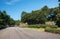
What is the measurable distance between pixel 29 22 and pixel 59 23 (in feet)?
204

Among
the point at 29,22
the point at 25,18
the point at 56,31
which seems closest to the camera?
the point at 56,31

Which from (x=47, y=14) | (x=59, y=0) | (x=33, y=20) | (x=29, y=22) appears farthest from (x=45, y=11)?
(x=59, y=0)

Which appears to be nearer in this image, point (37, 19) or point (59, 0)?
point (59, 0)

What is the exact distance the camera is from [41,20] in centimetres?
9631

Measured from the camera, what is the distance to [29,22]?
115m

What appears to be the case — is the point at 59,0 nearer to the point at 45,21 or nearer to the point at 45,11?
the point at 45,21

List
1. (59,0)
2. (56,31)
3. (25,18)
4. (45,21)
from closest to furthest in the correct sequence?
1. (56,31)
2. (59,0)
3. (45,21)
4. (25,18)

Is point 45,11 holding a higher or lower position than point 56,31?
higher

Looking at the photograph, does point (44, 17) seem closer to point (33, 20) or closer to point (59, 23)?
point (33, 20)

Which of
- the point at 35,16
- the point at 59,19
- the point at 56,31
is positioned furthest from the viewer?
the point at 35,16

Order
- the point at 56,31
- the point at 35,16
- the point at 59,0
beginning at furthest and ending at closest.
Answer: the point at 35,16 < the point at 59,0 < the point at 56,31

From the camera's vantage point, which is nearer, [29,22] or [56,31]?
[56,31]

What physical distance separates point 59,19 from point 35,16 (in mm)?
50723

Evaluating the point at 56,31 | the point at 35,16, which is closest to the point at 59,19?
the point at 56,31
